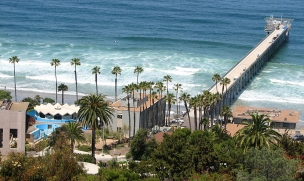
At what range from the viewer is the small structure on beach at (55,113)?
94562 mm

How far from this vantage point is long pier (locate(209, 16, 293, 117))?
376ft

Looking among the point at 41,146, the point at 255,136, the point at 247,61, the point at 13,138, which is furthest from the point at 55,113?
the point at 247,61

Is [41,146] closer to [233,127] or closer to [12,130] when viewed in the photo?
[12,130]

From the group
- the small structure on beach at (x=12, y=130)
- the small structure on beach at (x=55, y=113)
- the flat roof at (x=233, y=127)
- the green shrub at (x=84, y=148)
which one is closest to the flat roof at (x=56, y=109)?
the small structure on beach at (x=55, y=113)

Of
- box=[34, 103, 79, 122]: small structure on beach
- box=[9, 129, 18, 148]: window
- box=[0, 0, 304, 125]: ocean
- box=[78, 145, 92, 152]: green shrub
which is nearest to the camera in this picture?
box=[9, 129, 18, 148]: window

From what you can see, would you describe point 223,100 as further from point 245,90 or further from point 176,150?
point 176,150

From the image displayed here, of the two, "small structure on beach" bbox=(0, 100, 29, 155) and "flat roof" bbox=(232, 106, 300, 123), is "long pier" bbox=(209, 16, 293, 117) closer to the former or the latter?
"flat roof" bbox=(232, 106, 300, 123)

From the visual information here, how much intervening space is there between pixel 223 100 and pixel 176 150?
5091cm

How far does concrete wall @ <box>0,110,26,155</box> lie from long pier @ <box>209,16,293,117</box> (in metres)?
38.5

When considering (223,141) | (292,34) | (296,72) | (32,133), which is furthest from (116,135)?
(292,34)

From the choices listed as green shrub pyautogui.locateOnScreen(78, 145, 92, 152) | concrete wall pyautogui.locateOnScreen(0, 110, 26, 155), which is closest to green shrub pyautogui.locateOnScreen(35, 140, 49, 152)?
concrete wall pyautogui.locateOnScreen(0, 110, 26, 155)

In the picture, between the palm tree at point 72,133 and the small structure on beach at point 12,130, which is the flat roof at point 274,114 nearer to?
the palm tree at point 72,133

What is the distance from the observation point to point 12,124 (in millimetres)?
70938

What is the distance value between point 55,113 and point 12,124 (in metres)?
23.7
